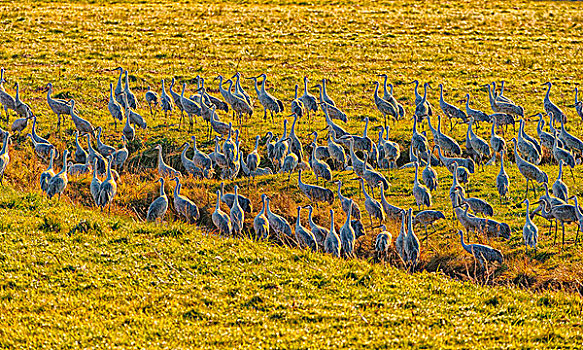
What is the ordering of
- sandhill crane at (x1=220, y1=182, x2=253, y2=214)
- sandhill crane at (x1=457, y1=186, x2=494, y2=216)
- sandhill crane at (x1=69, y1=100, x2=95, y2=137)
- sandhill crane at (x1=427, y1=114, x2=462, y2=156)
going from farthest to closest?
sandhill crane at (x1=69, y1=100, x2=95, y2=137)
sandhill crane at (x1=427, y1=114, x2=462, y2=156)
sandhill crane at (x1=220, y1=182, x2=253, y2=214)
sandhill crane at (x1=457, y1=186, x2=494, y2=216)

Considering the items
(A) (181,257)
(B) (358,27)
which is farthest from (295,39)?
(A) (181,257)

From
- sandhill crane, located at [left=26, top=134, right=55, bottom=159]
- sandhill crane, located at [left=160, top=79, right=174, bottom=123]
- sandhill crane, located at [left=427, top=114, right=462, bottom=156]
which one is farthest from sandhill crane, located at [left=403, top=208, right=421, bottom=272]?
sandhill crane, located at [left=160, top=79, right=174, bottom=123]

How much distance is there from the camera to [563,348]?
1050cm

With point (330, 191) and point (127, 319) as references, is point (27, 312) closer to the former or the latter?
point (127, 319)

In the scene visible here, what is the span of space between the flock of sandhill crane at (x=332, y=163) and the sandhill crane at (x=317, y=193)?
0.03 metres

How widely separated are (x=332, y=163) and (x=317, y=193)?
4.55 metres

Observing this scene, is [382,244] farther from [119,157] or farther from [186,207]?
[119,157]

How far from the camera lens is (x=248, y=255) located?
13.5m

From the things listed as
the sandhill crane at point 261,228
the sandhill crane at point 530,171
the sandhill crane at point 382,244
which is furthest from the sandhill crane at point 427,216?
the sandhill crane at point 530,171

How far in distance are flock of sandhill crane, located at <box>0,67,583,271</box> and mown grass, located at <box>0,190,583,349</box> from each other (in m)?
1.56

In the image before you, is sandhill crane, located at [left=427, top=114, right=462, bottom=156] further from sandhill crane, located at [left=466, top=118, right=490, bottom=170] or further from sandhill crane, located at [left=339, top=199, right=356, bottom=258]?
sandhill crane, located at [left=339, top=199, right=356, bottom=258]

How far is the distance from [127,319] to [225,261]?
8.97 ft

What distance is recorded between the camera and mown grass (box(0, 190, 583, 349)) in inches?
413

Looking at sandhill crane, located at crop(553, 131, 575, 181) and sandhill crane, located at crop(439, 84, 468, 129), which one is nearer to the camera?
sandhill crane, located at crop(553, 131, 575, 181)
